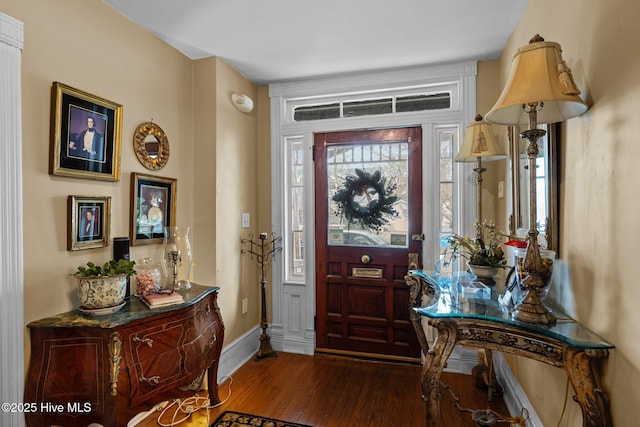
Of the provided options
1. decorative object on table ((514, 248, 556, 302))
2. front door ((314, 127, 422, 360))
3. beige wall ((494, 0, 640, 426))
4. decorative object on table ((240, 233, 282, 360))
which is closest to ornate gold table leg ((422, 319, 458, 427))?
decorative object on table ((514, 248, 556, 302))

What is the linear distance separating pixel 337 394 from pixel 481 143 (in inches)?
81.4

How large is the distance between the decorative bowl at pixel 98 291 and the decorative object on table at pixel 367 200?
1914mm

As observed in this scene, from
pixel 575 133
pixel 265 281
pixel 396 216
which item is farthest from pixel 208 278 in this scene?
pixel 575 133

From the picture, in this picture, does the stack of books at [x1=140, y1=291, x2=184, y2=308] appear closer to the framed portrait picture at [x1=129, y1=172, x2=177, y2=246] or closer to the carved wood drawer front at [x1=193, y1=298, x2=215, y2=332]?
the carved wood drawer front at [x1=193, y1=298, x2=215, y2=332]

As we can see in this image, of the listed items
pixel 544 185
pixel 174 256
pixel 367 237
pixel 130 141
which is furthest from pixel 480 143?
pixel 130 141

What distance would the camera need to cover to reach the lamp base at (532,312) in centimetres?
132

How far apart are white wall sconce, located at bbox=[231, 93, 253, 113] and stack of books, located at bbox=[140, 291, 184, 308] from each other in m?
1.66

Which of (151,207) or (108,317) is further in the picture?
(151,207)

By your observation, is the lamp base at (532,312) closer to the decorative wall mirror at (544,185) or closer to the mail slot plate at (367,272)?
the decorative wall mirror at (544,185)

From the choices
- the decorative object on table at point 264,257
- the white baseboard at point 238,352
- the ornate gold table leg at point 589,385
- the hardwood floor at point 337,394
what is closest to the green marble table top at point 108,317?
the hardwood floor at point 337,394

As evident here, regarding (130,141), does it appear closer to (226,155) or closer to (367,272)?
(226,155)

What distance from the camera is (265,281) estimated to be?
3.18 m

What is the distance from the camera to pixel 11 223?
1.50m

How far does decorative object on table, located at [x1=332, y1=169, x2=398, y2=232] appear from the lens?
9.78 ft
